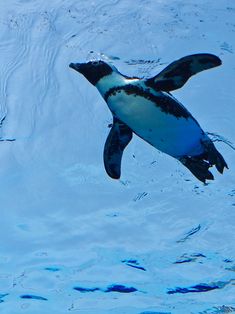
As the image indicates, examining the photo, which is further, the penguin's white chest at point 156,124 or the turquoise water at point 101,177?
the turquoise water at point 101,177

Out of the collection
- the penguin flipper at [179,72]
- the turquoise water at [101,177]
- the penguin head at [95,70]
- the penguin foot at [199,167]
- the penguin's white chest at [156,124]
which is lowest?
the penguin foot at [199,167]

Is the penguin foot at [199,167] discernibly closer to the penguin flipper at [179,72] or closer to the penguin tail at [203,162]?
the penguin tail at [203,162]

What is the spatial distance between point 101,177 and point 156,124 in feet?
17.7

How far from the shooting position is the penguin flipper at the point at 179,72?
4668mm

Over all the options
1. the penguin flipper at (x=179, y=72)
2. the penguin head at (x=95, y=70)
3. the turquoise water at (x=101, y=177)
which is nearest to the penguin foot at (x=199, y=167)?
the penguin flipper at (x=179, y=72)

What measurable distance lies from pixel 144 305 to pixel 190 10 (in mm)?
10767

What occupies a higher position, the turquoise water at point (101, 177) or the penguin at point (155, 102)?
the turquoise water at point (101, 177)

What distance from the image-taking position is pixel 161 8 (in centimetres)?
833

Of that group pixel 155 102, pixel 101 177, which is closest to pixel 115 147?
pixel 155 102

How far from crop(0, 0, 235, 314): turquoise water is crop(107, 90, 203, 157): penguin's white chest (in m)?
3.63

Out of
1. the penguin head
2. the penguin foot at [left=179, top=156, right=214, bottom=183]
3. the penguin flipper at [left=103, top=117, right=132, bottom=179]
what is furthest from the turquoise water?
the penguin head

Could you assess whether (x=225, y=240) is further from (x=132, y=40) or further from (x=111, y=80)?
(x=111, y=80)

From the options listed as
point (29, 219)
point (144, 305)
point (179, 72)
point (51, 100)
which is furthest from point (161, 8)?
point (144, 305)

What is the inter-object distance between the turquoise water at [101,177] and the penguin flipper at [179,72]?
3.65 metres
